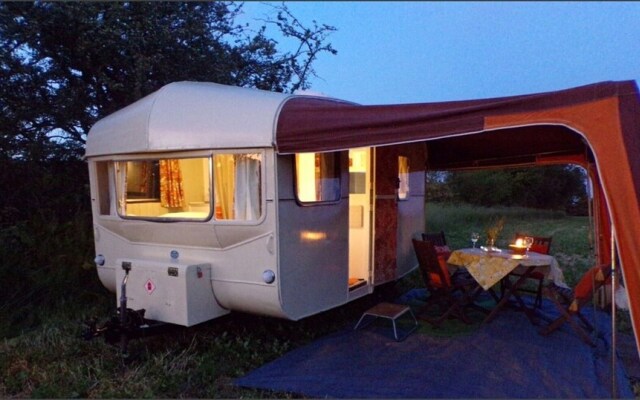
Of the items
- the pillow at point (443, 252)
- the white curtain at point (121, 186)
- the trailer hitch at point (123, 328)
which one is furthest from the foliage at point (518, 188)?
the trailer hitch at point (123, 328)

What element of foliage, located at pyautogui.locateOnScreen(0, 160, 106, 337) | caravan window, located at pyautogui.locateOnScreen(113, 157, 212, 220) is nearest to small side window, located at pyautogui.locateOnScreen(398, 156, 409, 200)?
caravan window, located at pyautogui.locateOnScreen(113, 157, 212, 220)

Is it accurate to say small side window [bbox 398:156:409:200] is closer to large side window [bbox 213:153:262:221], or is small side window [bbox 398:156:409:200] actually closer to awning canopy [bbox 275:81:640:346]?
awning canopy [bbox 275:81:640:346]

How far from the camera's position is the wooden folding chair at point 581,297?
5.05 meters

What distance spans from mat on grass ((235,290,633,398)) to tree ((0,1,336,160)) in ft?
17.4

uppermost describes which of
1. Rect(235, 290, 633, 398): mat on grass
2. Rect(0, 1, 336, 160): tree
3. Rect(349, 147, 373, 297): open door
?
Rect(0, 1, 336, 160): tree

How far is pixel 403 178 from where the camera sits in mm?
7270

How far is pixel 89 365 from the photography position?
4.89 m

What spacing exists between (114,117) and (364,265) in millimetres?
3260

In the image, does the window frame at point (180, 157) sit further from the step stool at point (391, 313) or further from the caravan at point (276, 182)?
the step stool at point (391, 313)

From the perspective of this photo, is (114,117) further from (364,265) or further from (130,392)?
(364,265)

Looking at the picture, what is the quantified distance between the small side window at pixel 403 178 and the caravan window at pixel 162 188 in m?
2.63

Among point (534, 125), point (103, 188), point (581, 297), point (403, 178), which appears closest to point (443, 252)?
point (403, 178)

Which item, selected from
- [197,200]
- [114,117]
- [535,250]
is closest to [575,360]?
[535,250]

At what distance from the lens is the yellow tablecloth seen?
5.70 metres
